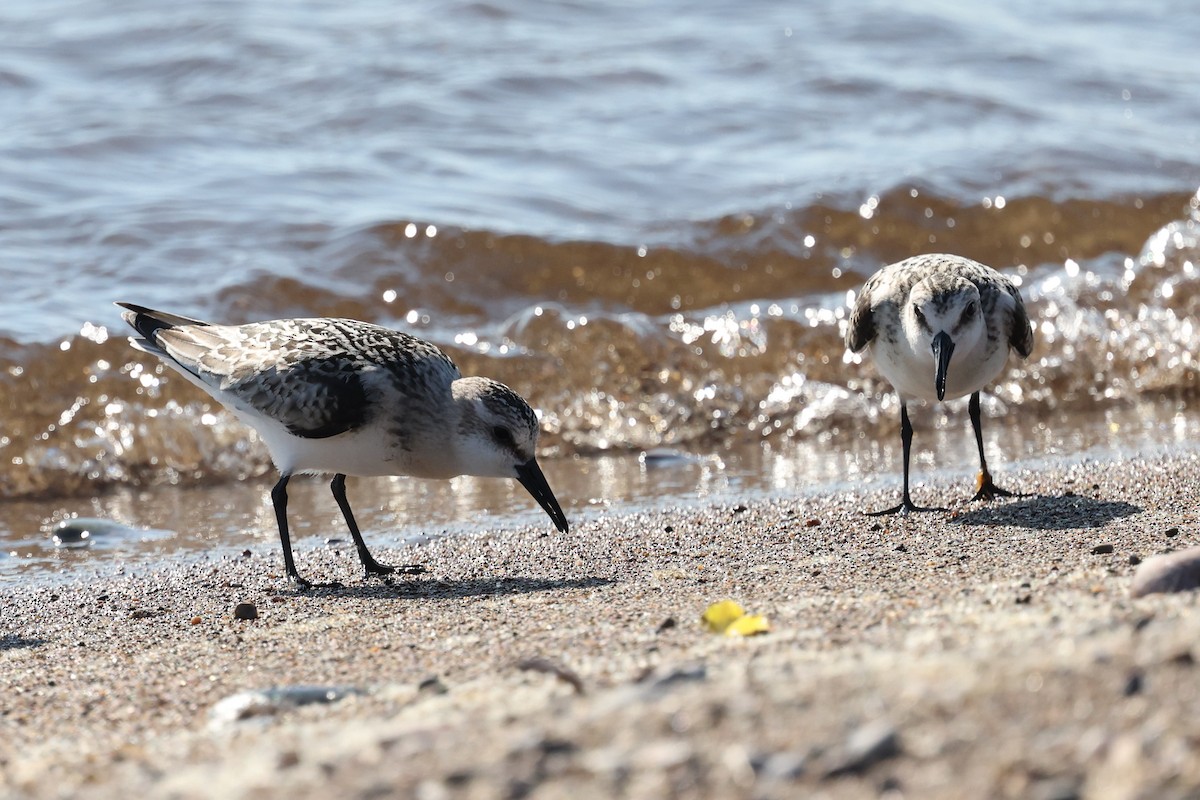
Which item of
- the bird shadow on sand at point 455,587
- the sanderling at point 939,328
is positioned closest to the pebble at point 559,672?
the bird shadow on sand at point 455,587

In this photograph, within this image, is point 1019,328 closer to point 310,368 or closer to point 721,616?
point 721,616

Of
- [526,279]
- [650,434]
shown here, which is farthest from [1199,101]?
[650,434]

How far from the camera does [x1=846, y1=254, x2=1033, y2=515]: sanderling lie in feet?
23.4

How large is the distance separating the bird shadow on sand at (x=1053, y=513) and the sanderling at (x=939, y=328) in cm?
35

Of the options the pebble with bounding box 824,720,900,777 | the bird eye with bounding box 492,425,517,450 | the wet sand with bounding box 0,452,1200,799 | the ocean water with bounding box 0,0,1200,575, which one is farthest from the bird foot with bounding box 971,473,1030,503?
the pebble with bounding box 824,720,900,777

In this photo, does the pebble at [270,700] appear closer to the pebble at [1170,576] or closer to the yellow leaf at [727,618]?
the yellow leaf at [727,618]

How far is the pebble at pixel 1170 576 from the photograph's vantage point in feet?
14.1

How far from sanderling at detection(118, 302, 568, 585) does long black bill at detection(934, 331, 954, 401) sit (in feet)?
6.38

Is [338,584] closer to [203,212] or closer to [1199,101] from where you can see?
[203,212]

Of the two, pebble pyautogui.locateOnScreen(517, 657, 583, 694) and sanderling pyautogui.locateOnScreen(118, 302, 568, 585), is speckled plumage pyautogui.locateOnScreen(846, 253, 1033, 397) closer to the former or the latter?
sanderling pyautogui.locateOnScreen(118, 302, 568, 585)

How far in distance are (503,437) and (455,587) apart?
2.27 feet

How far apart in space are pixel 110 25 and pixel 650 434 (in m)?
11.1

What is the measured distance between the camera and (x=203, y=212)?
1321 cm

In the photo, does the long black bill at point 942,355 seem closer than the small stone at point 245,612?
No
